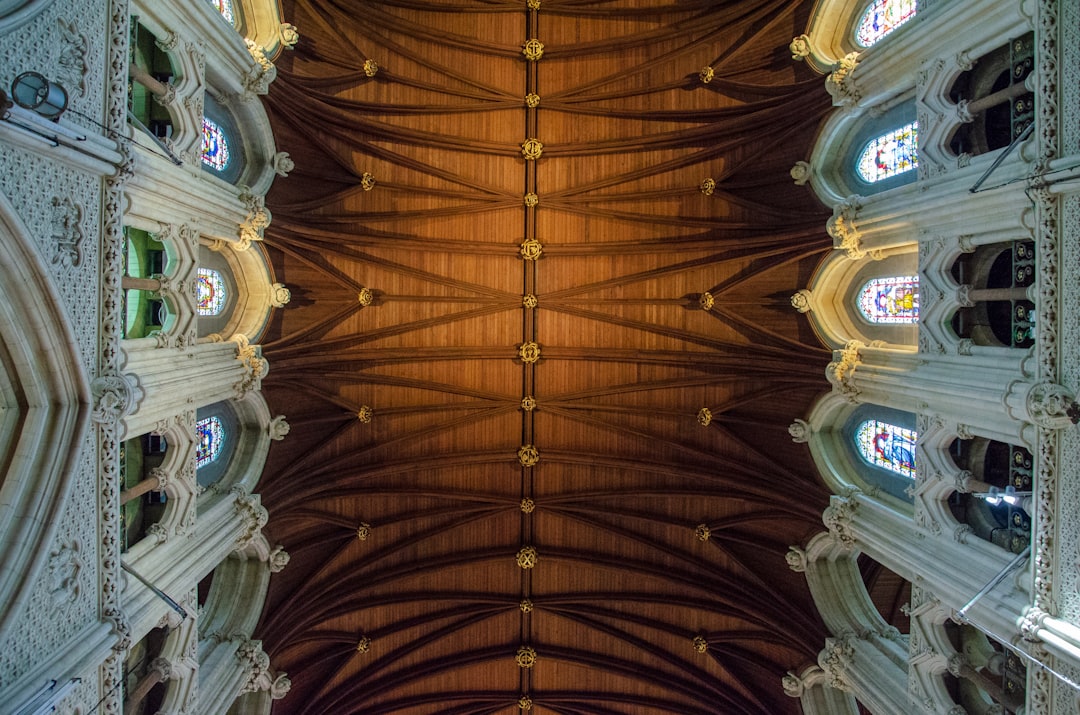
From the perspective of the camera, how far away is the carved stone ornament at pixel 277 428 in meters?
18.8

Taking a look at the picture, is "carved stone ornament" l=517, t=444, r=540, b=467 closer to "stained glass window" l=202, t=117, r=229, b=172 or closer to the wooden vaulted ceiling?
the wooden vaulted ceiling

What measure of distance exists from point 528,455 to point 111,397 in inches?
507

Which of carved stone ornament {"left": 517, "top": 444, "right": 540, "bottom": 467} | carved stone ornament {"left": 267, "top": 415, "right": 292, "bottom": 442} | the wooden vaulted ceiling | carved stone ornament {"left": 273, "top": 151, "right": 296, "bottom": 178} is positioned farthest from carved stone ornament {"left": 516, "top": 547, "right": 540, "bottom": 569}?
carved stone ornament {"left": 273, "top": 151, "right": 296, "bottom": 178}

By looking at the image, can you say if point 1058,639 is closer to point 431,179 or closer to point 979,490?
point 979,490

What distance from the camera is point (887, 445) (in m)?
17.4

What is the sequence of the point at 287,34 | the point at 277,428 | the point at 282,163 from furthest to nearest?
the point at 277,428, the point at 282,163, the point at 287,34

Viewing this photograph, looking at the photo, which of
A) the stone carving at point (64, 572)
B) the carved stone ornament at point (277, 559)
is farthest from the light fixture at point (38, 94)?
the carved stone ornament at point (277, 559)

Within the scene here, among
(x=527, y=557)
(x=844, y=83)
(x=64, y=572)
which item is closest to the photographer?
(x=64, y=572)

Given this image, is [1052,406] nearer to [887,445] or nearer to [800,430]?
[887,445]

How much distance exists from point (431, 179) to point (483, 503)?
978 cm

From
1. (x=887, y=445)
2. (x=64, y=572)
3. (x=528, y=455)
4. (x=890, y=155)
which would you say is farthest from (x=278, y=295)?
(x=887, y=445)

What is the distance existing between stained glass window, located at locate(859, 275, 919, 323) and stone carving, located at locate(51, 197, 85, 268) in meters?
15.6

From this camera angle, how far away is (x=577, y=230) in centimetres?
2159

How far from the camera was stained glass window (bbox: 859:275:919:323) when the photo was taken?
16.5m
